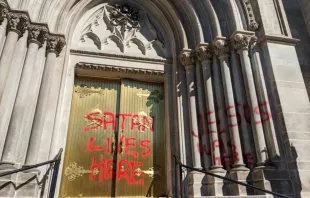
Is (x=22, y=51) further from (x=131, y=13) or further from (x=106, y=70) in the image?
(x=131, y=13)

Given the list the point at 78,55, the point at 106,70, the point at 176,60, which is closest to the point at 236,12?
the point at 176,60

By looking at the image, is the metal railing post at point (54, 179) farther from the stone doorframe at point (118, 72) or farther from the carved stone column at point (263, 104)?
the carved stone column at point (263, 104)

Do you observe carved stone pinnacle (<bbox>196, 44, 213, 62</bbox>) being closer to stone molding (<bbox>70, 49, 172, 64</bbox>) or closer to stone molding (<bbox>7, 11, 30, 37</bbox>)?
stone molding (<bbox>70, 49, 172, 64</bbox>)

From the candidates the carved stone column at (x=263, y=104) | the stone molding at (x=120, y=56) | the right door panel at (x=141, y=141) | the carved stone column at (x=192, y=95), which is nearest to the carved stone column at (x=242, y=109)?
the carved stone column at (x=263, y=104)

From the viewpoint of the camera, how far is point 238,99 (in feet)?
17.6

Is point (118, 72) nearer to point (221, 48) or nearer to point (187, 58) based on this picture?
point (187, 58)

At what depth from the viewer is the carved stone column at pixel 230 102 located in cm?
492

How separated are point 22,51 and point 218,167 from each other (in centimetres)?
435

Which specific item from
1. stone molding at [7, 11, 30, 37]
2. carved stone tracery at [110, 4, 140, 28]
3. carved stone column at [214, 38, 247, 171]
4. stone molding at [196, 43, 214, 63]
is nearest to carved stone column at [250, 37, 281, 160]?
carved stone column at [214, 38, 247, 171]

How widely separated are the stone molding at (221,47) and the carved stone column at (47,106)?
11.0ft

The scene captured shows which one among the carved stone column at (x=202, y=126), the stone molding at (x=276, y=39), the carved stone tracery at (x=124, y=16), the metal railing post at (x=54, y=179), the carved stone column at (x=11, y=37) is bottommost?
the metal railing post at (x=54, y=179)

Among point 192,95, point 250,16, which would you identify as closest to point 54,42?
point 192,95

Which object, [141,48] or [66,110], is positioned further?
[141,48]

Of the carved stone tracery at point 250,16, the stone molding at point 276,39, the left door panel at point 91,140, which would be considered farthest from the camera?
the carved stone tracery at point 250,16
